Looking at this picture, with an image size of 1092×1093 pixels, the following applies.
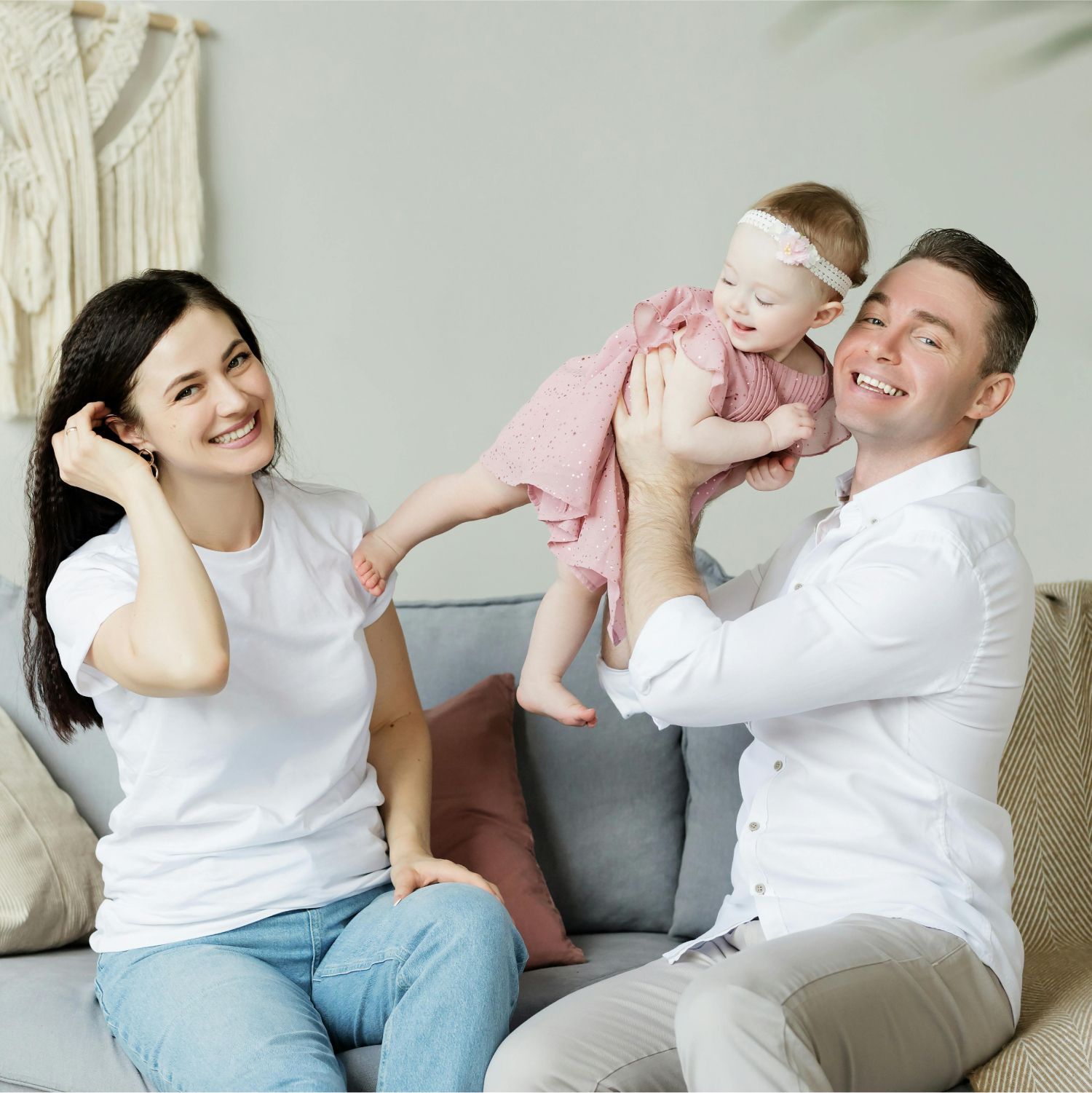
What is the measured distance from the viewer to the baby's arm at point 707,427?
1613 mm

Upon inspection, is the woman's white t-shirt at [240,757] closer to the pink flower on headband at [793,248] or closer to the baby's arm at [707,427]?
the baby's arm at [707,427]

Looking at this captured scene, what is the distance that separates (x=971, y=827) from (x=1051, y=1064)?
0.29m

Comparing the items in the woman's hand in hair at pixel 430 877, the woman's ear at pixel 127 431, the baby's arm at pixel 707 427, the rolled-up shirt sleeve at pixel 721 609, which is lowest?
the woman's hand in hair at pixel 430 877

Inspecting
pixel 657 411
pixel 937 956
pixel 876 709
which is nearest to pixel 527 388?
pixel 657 411

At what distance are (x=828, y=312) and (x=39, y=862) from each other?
1.48m

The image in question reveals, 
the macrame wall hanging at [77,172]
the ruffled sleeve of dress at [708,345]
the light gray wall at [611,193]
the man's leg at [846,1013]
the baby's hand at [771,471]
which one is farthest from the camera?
the light gray wall at [611,193]

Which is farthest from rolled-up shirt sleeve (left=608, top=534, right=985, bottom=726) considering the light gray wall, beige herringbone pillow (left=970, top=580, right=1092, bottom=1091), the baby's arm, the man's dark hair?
the light gray wall

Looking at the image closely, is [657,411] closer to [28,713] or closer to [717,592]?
[717,592]

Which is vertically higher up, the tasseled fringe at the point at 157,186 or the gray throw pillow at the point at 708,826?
the tasseled fringe at the point at 157,186

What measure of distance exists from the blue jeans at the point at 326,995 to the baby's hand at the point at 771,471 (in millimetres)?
693

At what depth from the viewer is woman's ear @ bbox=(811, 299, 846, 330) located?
1.61m

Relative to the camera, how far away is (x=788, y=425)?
64.6 inches

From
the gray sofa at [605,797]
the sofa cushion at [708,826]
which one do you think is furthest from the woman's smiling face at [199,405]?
the sofa cushion at [708,826]

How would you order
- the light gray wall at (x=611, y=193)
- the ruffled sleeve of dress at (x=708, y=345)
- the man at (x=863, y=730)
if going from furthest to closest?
the light gray wall at (x=611, y=193)
the ruffled sleeve of dress at (x=708, y=345)
the man at (x=863, y=730)
